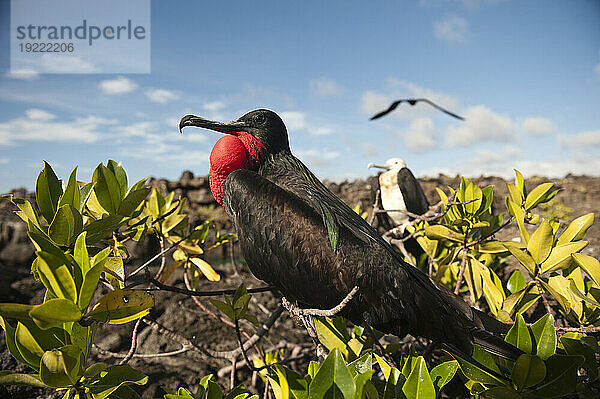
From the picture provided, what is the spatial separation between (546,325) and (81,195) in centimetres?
133

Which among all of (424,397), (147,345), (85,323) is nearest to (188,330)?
(147,345)

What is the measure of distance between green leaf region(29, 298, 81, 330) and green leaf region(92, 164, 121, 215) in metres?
0.48

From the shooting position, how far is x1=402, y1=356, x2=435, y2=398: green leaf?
81cm

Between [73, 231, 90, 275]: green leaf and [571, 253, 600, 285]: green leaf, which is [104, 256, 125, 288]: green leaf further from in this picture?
[571, 253, 600, 285]: green leaf

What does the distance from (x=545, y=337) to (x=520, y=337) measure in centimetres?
6

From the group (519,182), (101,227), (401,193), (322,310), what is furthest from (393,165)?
(101,227)

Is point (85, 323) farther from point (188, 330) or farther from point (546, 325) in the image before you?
point (188, 330)

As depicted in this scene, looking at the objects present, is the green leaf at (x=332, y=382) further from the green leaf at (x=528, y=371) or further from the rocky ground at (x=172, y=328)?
the rocky ground at (x=172, y=328)

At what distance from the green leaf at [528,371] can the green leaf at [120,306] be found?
0.93 m

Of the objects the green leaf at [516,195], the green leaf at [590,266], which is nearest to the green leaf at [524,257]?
the green leaf at [590,266]

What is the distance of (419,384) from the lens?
825 mm

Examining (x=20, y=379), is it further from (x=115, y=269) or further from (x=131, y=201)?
(x=131, y=201)

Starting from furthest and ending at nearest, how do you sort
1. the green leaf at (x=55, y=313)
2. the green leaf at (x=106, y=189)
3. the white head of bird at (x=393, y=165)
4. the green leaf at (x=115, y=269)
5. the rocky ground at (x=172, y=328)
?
A: the white head of bird at (x=393, y=165) < the rocky ground at (x=172, y=328) < the green leaf at (x=106, y=189) < the green leaf at (x=115, y=269) < the green leaf at (x=55, y=313)

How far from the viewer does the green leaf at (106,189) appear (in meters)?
1.14
